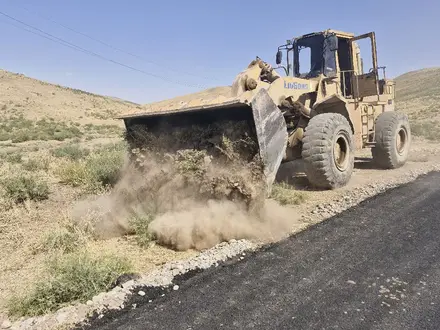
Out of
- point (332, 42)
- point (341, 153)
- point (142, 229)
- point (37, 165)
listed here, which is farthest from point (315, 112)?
point (37, 165)

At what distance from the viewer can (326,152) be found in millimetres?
7836

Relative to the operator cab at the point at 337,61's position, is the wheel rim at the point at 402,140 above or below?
below

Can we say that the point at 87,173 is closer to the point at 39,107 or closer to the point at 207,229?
the point at 207,229

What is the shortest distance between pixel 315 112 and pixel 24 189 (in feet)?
21.4

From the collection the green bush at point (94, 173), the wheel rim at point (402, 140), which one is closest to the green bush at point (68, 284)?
the green bush at point (94, 173)

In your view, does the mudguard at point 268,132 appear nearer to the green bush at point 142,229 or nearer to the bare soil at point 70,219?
the bare soil at point 70,219

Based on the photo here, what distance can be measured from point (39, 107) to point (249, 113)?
168ft

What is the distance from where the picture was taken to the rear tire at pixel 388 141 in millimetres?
10891

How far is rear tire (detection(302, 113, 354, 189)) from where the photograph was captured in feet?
25.7

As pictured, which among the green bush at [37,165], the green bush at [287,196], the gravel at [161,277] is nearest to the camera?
the gravel at [161,277]

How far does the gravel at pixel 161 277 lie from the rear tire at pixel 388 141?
4043 mm

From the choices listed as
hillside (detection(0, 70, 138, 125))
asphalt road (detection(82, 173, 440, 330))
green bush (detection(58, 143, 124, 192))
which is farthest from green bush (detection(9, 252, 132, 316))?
hillside (detection(0, 70, 138, 125))

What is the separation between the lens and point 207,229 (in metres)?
5.63

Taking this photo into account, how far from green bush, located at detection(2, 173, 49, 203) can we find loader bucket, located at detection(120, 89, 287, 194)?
2.49m
